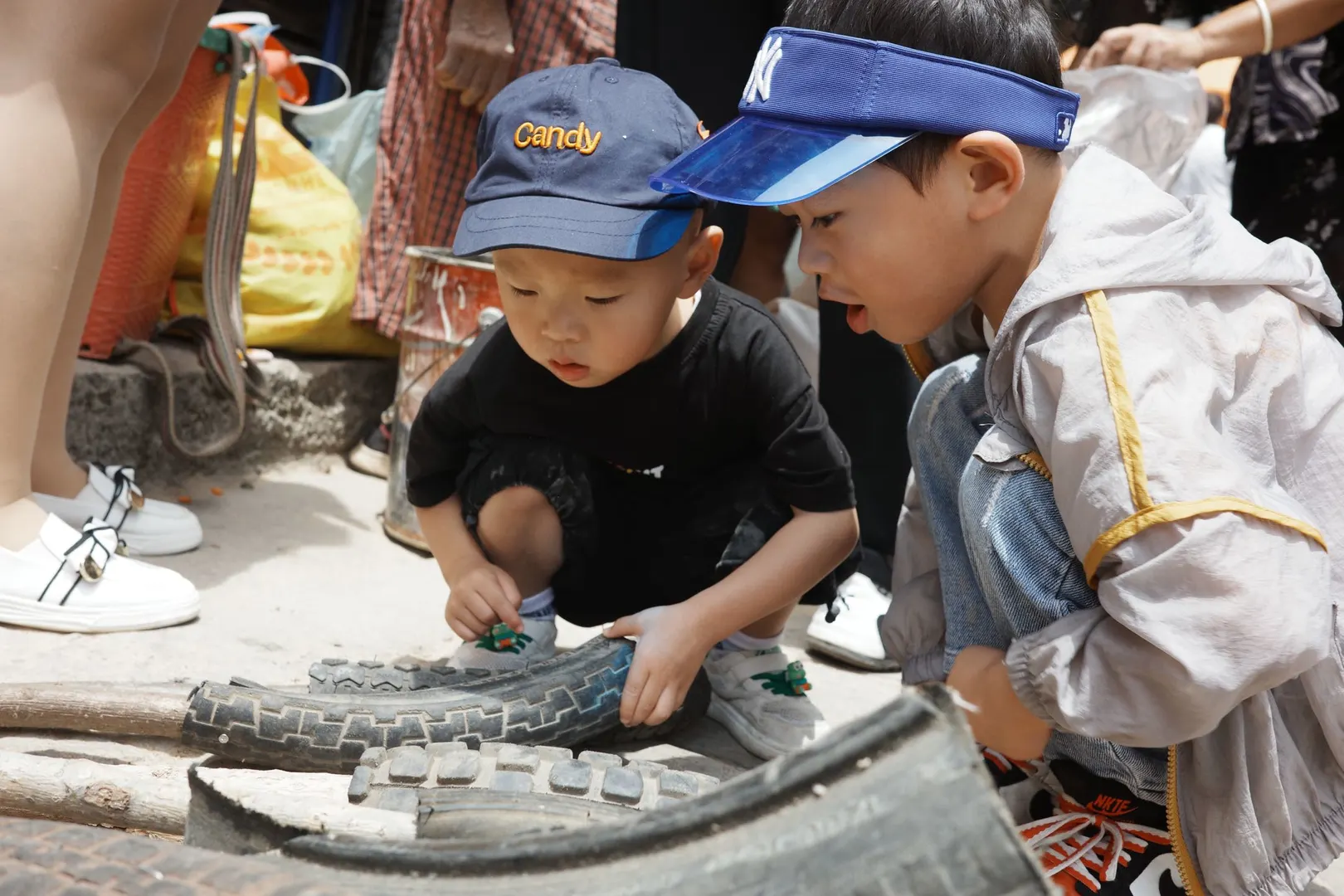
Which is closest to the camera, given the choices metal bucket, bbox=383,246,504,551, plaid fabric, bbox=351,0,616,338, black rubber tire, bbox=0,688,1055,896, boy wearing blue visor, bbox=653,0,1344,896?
black rubber tire, bbox=0,688,1055,896

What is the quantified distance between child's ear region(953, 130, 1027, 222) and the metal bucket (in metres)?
1.28

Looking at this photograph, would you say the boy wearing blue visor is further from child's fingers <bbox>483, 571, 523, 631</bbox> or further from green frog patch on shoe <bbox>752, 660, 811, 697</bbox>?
child's fingers <bbox>483, 571, 523, 631</bbox>

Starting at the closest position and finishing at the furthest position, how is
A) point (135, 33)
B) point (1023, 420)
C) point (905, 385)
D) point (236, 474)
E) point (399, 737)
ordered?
point (1023, 420), point (399, 737), point (135, 33), point (905, 385), point (236, 474)

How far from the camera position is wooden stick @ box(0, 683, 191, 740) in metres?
1.38

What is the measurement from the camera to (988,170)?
122cm

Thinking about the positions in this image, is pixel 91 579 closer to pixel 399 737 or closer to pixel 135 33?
pixel 399 737

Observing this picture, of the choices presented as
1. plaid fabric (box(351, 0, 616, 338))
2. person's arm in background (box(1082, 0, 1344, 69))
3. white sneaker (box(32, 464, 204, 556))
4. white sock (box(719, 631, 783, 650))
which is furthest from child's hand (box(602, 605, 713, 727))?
plaid fabric (box(351, 0, 616, 338))

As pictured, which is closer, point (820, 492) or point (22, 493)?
point (820, 492)

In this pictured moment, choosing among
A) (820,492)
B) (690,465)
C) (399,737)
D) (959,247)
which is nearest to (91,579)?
(399,737)

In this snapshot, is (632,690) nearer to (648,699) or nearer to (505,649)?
(648,699)

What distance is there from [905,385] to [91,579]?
1.43m

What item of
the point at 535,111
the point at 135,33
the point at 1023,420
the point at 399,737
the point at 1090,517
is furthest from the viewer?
the point at 135,33

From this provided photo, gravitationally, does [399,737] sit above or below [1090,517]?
below

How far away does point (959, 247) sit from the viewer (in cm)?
125
